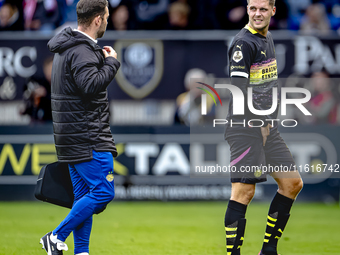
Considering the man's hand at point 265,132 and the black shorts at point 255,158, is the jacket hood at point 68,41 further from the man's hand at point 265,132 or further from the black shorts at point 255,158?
the man's hand at point 265,132

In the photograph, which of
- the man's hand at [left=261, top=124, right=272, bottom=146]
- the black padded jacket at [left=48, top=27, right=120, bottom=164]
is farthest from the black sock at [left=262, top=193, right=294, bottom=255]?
the black padded jacket at [left=48, top=27, right=120, bottom=164]

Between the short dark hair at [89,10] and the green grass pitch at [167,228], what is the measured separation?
7.96 ft

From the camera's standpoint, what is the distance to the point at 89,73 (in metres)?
4.18

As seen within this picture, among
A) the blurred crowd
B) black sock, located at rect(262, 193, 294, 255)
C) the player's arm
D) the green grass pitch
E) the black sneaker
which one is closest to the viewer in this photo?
the player's arm

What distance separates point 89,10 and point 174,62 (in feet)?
17.0

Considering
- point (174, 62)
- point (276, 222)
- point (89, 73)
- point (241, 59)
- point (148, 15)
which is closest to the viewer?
point (89, 73)

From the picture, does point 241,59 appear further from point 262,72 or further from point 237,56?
point 262,72

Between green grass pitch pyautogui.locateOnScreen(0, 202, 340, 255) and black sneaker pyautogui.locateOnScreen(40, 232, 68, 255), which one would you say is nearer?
black sneaker pyautogui.locateOnScreen(40, 232, 68, 255)

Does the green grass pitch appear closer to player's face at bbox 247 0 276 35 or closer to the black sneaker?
the black sneaker

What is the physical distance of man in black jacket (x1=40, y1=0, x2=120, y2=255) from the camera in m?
4.28

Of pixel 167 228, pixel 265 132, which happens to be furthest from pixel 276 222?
pixel 167 228

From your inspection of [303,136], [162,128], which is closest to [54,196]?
[162,128]

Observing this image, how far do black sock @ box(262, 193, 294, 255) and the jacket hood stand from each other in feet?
6.95

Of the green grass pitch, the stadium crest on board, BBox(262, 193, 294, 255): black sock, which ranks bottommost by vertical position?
the green grass pitch
